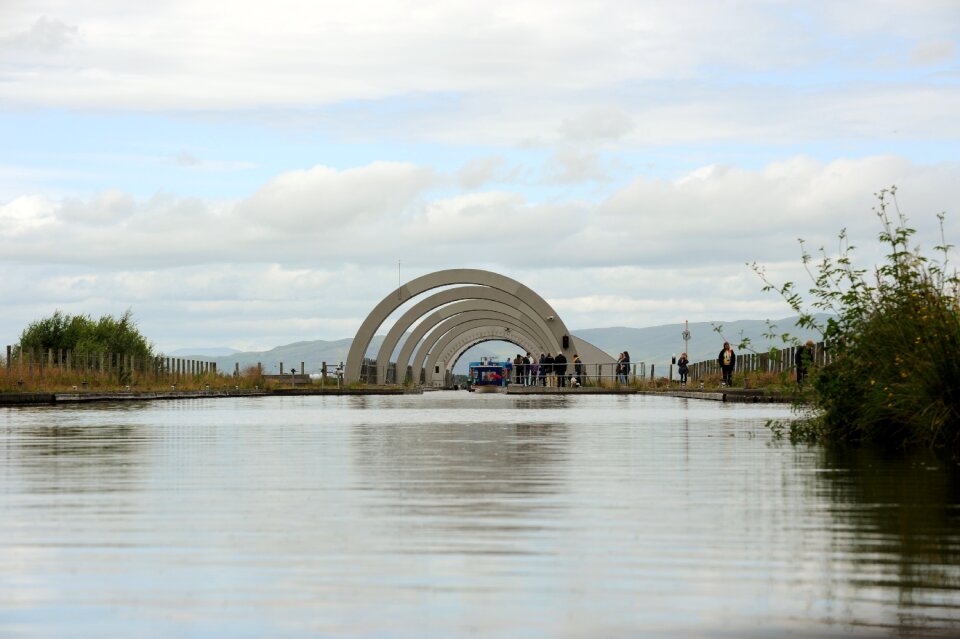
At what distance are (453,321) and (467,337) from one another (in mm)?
13934

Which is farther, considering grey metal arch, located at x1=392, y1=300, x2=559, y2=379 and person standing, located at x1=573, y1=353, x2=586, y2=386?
grey metal arch, located at x1=392, y1=300, x2=559, y2=379

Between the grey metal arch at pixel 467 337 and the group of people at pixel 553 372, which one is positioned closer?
the group of people at pixel 553 372

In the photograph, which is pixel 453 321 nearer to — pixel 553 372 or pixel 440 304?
pixel 440 304

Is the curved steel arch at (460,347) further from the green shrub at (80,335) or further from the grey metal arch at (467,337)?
the green shrub at (80,335)

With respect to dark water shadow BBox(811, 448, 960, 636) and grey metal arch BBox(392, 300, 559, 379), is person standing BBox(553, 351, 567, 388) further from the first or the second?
dark water shadow BBox(811, 448, 960, 636)

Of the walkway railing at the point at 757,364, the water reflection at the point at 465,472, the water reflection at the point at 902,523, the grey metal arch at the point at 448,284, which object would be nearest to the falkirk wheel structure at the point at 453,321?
the grey metal arch at the point at 448,284

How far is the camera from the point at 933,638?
4.03m

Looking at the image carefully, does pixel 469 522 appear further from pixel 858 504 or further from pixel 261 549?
pixel 858 504

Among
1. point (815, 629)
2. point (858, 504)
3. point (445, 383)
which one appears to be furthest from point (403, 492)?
point (445, 383)

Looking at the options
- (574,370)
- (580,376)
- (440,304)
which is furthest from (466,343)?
(580,376)

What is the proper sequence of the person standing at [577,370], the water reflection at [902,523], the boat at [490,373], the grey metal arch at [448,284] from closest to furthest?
the water reflection at [902,523] → the person standing at [577,370] → the grey metal arch at [448,284] → the boat at [490,373]

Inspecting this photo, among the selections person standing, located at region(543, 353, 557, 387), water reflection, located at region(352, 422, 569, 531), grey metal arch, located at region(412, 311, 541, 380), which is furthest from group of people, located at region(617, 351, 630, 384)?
water reflection, located at region(352, 422, 569, 531)

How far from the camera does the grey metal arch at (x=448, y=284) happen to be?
200 feet

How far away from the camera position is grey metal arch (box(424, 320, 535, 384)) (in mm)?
88500
